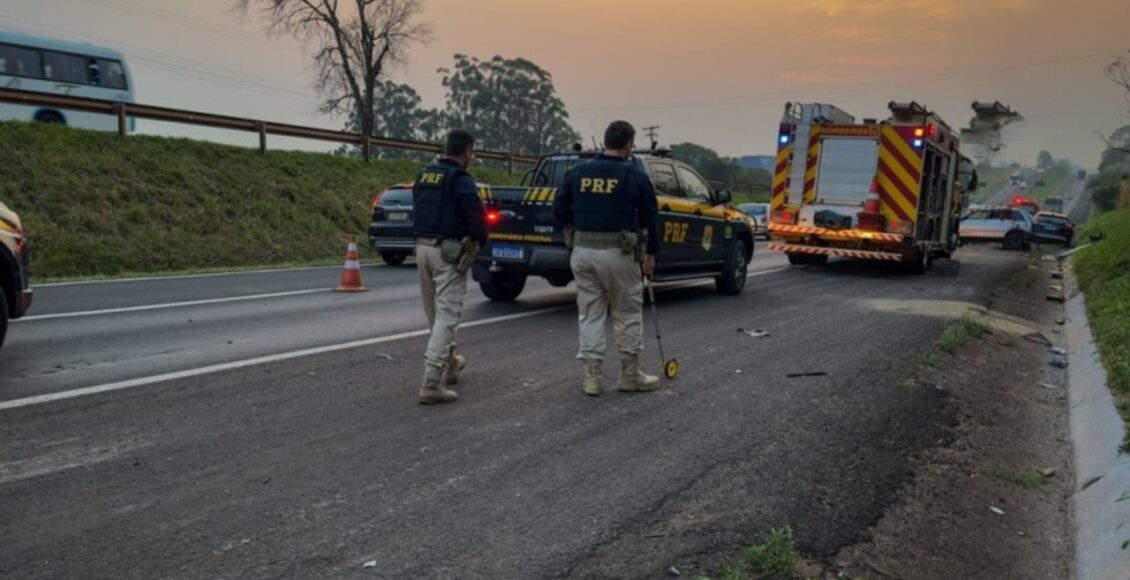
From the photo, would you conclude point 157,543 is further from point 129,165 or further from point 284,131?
point 284,131

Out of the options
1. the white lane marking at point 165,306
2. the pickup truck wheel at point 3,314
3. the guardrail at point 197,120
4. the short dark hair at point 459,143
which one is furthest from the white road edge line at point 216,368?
the guardrail at point 197,120

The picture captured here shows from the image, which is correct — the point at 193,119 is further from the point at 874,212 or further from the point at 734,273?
the point at 874,212

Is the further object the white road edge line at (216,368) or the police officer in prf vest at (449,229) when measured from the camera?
the police officer in prf vest at (449,229)

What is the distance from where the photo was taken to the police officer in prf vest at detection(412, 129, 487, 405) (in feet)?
19.7

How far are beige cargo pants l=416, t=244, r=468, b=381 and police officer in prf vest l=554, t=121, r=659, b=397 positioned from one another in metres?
0.89

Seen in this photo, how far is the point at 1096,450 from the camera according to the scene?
5.43m

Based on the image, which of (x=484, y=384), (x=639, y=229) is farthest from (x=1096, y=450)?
(x=484, y=384)

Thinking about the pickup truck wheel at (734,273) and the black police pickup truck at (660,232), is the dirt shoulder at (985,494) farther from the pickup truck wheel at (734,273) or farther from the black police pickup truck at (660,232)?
the pickup truck wheel at (734,273)

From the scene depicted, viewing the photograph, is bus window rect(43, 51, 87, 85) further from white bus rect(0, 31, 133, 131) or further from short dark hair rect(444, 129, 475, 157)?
short dark hair rect(444, 129, 475, 157)

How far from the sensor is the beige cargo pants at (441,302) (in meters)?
5.82

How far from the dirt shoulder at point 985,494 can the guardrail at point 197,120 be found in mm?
18811

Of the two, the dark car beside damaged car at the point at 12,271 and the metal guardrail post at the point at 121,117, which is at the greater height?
the metal guardrail post at the point at 121,117

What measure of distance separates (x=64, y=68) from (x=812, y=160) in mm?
22075

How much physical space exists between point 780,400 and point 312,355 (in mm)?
3962
